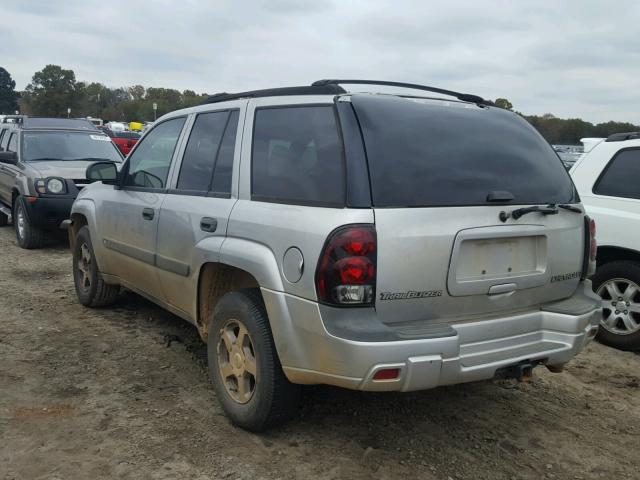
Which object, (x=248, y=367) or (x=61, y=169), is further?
(x=61, y=169)

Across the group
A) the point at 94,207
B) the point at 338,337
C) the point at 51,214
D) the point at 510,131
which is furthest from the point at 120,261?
A: the point at 51,214

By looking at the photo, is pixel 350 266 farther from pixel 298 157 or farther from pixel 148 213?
pixel 148 213

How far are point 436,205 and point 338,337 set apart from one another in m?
0.77

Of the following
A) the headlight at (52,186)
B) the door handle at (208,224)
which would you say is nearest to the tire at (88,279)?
the door handle at (208,224)

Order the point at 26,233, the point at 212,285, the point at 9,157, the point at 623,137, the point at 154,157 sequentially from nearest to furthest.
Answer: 1. the point at 212,285
2. the point at 154,157
3. the point at 623,137
4. the point at 26,233
5. the point at 9,157

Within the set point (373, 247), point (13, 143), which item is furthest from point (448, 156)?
point (13, 143)

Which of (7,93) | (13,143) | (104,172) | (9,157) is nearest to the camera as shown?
(104,172)

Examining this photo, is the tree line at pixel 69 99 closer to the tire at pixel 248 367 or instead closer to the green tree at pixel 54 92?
the green tree at pixel 54 92

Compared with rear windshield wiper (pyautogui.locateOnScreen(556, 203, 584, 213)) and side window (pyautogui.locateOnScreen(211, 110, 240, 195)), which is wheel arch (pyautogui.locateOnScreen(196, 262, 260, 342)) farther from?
rear windshield wiper (pyautogui.locateOnScreen(556, 203, 584, 213))

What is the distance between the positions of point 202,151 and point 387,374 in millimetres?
1997

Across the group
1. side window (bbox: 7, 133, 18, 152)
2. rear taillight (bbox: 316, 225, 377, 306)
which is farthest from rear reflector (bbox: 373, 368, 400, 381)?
side window (bbox: 7, 133, 18, 152)

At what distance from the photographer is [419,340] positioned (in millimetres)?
2611

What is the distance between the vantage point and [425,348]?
261 cm

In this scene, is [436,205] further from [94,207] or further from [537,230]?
[94,207]
